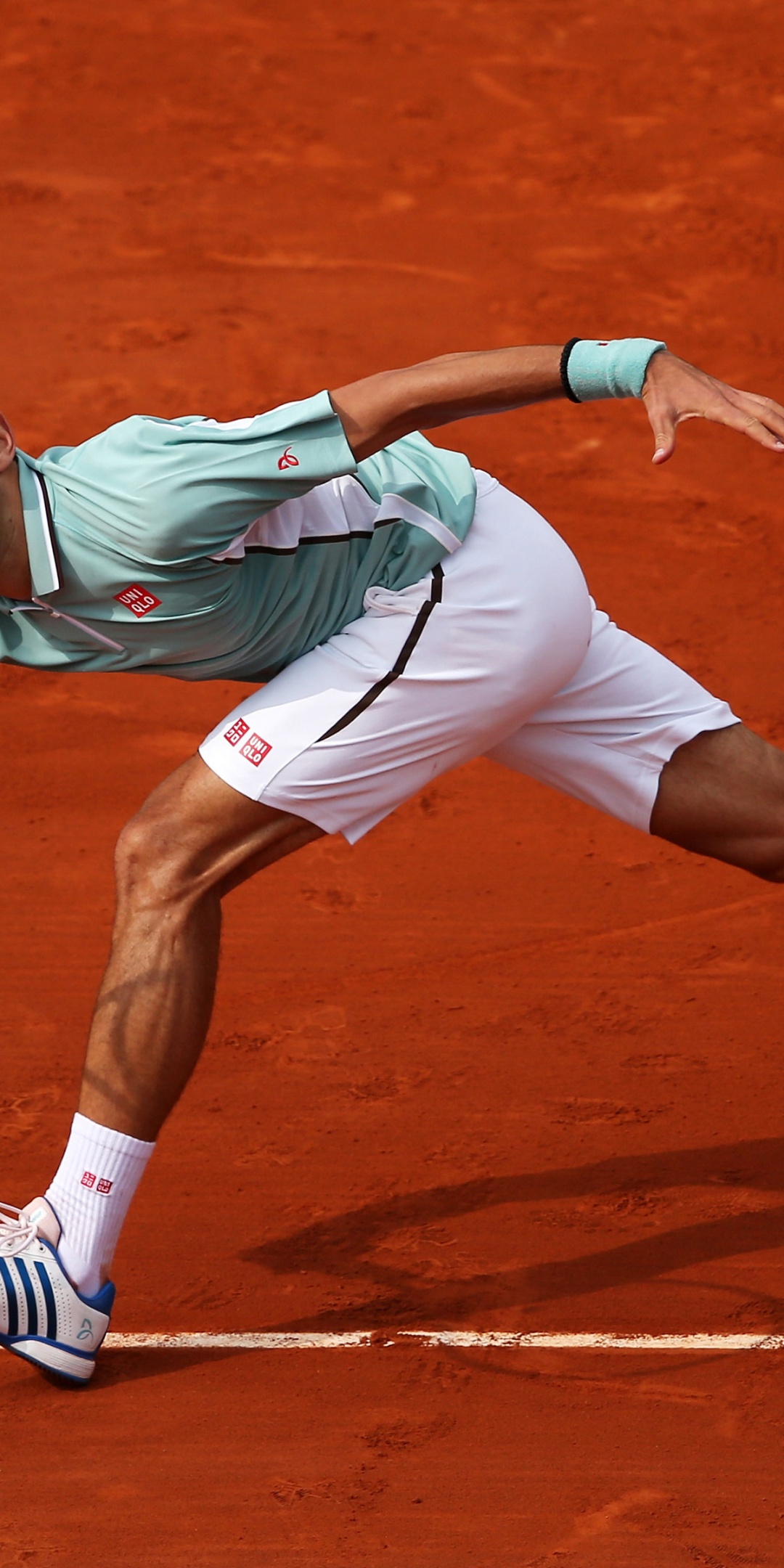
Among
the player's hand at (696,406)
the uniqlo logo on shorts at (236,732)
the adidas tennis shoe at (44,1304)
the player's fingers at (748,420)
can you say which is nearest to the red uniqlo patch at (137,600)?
the uniqlo logo on shorts at (236,732)

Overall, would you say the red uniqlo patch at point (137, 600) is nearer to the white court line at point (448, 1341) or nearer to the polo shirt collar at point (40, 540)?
the polo shirt collar at point (40, 540)

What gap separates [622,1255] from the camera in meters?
4.19

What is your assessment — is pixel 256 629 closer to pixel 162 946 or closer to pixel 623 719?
pixel 162 946

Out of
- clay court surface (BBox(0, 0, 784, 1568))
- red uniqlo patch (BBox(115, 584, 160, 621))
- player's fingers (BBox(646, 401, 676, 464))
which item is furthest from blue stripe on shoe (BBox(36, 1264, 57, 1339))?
player's fingers (BBox(646, 401, 676, 464))

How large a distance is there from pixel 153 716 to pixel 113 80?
Result: 5.13 metres

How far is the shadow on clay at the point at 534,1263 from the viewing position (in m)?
4.04

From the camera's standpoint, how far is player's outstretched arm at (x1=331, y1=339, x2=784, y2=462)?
3348 mm

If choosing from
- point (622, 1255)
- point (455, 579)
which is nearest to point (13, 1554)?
point (622, 1255)

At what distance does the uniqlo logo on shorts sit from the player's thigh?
0.71 meters

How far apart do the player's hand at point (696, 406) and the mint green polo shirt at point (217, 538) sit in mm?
543

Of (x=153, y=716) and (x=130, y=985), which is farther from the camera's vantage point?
(x=153, y=716)

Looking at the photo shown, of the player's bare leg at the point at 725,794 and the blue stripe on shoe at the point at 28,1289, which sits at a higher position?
the player's bare leg at the point at 725,794

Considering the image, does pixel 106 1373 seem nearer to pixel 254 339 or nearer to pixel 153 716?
pixel 153 716

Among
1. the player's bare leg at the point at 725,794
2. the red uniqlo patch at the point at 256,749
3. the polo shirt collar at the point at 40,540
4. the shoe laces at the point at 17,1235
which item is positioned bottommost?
the shoe laces at the point at 17,1235
